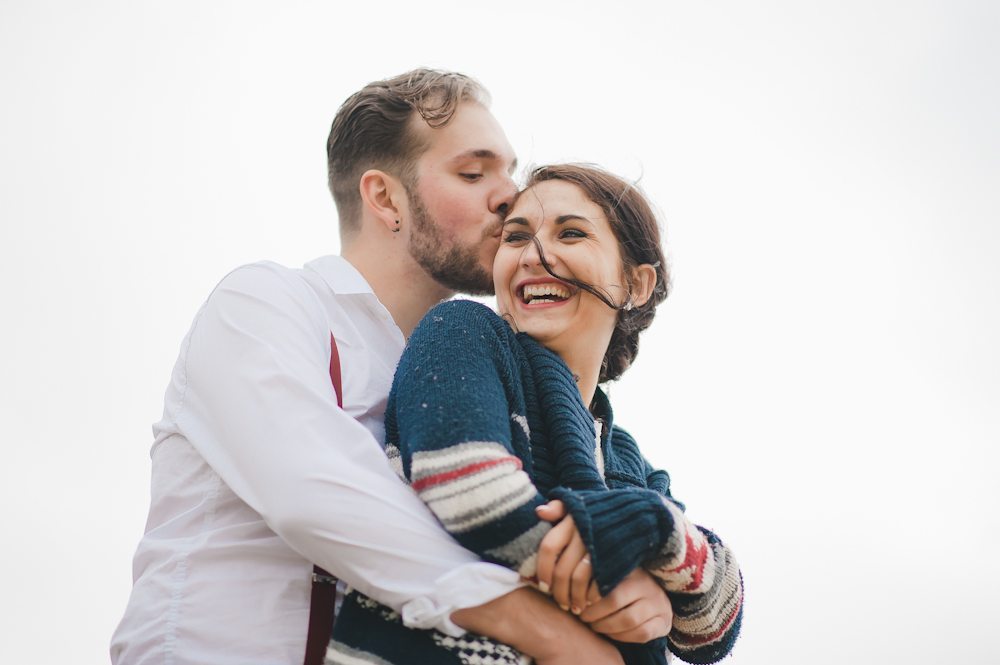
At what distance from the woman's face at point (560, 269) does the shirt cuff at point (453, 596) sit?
0.81 metres

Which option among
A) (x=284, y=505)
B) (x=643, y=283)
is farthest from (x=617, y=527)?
(x=643, y=283)

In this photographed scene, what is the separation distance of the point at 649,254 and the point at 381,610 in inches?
53.5

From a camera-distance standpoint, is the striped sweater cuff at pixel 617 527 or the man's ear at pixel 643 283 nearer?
the striped sweater cuff at pixel 617 527

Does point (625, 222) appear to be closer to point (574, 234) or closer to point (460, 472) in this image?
point (574, 234)

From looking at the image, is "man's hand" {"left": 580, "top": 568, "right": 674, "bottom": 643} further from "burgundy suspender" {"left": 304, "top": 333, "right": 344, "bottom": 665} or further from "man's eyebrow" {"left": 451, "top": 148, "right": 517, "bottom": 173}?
"man's eyebrow" {"left": 451, "top": 148, "right": 517, "bottom": 173}

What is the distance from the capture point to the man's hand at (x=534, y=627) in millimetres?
1671

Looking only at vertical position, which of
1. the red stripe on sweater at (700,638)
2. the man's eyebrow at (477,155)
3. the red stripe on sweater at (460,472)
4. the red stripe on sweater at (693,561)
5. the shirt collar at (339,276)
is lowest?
the red stripe on sweater at (700,638)

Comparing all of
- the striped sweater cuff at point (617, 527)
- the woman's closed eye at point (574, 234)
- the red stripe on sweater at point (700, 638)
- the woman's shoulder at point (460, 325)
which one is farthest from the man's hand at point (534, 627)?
the woman's closed eye at point (574, 234)

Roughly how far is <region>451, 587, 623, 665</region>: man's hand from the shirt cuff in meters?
0.02

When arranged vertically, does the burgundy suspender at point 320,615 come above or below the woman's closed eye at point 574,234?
below

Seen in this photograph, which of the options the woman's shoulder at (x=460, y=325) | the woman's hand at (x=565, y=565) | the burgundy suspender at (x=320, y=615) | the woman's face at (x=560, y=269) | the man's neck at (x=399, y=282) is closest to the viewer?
the woman's hand at (x=565, y=565)

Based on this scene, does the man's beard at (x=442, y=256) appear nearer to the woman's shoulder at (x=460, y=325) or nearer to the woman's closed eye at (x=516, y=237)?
the woman's closed eye at (x=516, y=237)

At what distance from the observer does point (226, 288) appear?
82.0 inches

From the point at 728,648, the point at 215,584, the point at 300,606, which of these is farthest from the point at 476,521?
the point at 728,648
